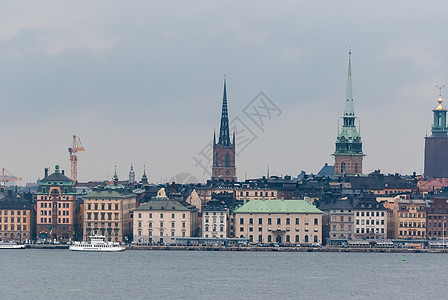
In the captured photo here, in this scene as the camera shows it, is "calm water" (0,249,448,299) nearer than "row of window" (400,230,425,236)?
Yes

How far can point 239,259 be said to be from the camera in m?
142

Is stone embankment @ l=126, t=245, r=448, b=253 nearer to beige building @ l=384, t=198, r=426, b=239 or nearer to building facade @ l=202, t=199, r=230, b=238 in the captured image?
building facade @ l=202, t=199, r=230, b=238

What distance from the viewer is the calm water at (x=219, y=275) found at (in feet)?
376

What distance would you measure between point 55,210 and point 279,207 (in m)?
19.0

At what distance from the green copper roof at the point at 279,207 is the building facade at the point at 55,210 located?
575 inches

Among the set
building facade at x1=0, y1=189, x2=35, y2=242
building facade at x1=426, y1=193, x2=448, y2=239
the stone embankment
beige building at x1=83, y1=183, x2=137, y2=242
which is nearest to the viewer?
the stone embankment

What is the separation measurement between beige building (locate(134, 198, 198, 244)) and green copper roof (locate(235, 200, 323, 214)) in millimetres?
4544

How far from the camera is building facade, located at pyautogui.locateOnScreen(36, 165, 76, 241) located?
162012 millimetres

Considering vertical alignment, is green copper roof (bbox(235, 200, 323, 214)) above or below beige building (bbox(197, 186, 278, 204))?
below

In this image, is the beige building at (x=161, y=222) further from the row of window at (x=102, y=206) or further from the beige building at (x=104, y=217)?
the row of window at (x=102, y=206)

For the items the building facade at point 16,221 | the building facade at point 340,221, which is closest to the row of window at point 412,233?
the building facade at point 340,221


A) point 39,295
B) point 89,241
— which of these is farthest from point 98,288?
point 89,241

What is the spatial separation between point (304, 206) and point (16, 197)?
2533cm

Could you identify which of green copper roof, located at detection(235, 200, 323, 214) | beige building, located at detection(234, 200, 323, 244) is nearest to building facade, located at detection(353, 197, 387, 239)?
beige building, located at detection(234, 200, 323, 244)
